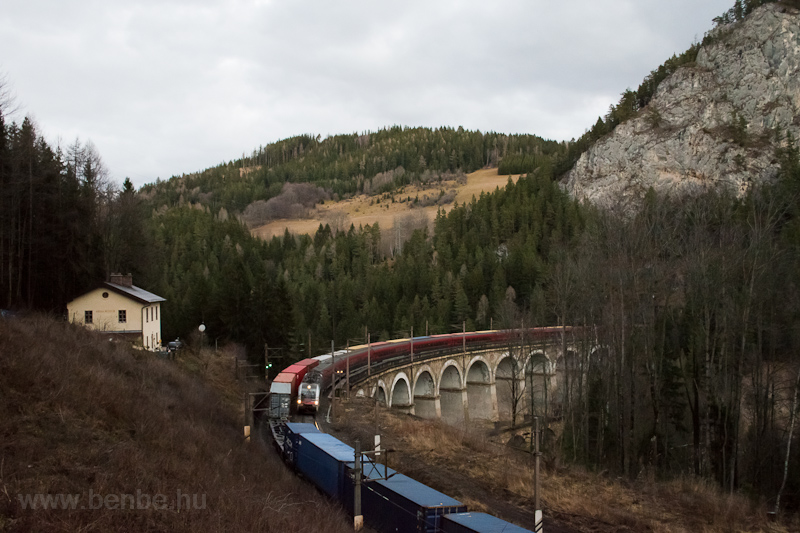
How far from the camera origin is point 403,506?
16.2 m

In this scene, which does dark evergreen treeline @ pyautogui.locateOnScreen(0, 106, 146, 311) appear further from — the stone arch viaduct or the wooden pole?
the wooden pole

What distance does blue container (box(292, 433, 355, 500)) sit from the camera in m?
19.9

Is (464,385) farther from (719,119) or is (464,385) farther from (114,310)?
(719,119)

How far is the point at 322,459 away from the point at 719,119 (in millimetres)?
108185

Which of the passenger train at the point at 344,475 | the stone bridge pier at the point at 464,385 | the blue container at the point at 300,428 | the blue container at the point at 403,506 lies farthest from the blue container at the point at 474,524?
the stone bridge pier at the point at 464,385

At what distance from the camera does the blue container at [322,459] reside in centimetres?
1992

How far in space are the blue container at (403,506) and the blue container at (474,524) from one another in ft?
1.25

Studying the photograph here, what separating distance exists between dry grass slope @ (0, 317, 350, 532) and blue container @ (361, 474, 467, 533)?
1.07 m

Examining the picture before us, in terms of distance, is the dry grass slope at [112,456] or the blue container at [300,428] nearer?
the dry grass slope at [112,456]

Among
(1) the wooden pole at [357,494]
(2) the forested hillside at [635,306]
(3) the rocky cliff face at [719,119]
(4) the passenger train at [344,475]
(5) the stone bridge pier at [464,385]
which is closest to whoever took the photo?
(4) the passenger train at [344,475]

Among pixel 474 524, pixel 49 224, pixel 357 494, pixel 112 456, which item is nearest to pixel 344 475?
pixel 357 494

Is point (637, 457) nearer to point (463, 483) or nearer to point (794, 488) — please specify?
point (794, 488)

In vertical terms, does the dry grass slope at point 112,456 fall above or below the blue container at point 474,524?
above

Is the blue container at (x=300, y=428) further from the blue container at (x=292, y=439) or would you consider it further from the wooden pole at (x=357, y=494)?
the wooden pole at (x=357, y=494)
